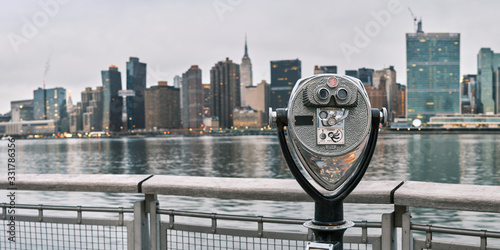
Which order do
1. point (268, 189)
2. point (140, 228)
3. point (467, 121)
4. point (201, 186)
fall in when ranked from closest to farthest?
1. point (268, 189)
2. point (201, 186)
3. point (140, 228)
4. point (467, 121)

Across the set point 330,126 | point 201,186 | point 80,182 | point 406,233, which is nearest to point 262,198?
point 201,186

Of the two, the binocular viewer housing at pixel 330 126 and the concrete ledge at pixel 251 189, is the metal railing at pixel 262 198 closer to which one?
the concrete ledge at pixel 251 189

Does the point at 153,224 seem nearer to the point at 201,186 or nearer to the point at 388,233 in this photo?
the point at 201,186

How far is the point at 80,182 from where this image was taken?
10.8 feet

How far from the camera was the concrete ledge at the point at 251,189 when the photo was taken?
2.68 m

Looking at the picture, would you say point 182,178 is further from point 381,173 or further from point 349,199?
point 381,173

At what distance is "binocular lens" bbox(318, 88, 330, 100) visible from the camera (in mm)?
2430

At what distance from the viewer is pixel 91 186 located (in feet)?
10.6

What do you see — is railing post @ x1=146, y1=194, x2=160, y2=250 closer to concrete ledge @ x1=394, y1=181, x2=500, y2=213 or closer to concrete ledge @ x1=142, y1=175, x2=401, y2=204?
concrete ledge @ x1=142, y1=175, x2=401, y2=204

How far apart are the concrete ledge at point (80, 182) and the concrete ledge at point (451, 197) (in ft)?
5.11

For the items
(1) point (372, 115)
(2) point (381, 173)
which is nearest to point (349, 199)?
(1) point (372, 115)

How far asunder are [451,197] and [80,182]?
2205 millimetres

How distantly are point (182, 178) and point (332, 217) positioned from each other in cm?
113

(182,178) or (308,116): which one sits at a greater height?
(308,116)
